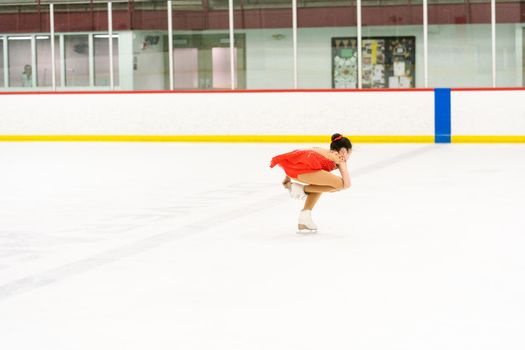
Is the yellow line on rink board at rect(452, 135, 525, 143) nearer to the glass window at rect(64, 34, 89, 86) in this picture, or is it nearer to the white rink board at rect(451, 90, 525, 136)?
the white rink board at rect(451, 90, 525, 136)

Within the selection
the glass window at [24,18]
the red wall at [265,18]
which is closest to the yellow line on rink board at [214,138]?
the red wall at [265,18]

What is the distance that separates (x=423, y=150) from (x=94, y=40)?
8.24 m

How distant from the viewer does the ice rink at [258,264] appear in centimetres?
416

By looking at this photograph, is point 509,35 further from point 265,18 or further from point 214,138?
point 214,138

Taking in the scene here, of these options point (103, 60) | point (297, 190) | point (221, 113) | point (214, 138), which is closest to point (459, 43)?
point (221, 113)

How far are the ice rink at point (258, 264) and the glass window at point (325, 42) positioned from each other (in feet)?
27.9

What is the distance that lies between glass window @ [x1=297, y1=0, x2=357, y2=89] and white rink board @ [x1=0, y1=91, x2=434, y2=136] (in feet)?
3.72

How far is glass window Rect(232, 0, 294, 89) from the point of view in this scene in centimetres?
2022

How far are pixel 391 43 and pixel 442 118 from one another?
213 cm

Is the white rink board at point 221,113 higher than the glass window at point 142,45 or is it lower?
lower

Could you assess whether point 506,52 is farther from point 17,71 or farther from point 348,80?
point 17,71

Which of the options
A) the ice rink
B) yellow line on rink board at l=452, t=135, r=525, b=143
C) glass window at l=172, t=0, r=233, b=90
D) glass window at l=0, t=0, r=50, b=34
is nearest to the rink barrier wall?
yellow line on rink board at l=452, t=135, r=525, b=143

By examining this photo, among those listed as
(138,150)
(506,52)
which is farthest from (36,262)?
(506,52)

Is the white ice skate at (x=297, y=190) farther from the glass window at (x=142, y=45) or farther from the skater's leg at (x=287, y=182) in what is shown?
the glass window at (x=142, y=45)
